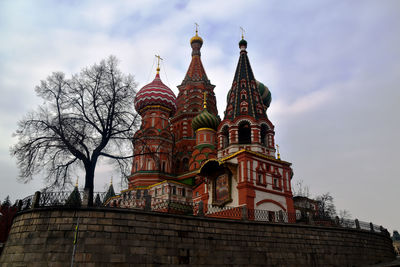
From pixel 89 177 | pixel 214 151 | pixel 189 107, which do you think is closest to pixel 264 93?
pixel 189 107

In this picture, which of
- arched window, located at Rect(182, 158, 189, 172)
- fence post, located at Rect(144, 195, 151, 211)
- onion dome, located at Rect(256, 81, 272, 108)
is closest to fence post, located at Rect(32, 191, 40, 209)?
fence post, located at Rect(144, 195, 151, 211)

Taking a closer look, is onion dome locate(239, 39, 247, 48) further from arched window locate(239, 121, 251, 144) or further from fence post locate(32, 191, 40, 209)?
fence post locate(32, 191, 40, 209)

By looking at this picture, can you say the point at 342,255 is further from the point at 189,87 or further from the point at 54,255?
the point at 189,87

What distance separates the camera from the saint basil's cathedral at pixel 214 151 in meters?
22.4

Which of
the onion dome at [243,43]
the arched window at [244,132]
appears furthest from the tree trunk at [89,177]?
the onion dome at [243,43]

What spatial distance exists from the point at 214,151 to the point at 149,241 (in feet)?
61.9

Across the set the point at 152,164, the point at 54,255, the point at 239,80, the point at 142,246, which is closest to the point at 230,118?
the point at 239,80

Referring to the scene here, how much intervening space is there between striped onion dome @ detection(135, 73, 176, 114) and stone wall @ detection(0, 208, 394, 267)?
2237 centimetres

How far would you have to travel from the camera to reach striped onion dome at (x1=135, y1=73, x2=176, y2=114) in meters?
35.4

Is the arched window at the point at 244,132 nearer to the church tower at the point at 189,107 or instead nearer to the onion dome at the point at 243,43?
the onion dome at the point at 243,43

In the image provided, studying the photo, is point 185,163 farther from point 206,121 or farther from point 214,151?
point 206,121

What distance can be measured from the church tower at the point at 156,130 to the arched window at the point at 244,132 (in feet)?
30.9

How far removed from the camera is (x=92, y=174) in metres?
15.5

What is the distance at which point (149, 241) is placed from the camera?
12836 millimetres
